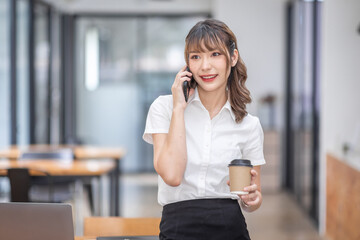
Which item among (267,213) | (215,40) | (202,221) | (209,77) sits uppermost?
(215,40)

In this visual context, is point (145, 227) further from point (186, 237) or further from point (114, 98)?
point (114, 98)

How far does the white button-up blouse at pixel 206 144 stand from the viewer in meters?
1.54

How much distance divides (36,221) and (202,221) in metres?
0.48

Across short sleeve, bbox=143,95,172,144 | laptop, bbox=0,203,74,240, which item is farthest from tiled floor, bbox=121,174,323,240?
laptop, bbox=0,203,74,240

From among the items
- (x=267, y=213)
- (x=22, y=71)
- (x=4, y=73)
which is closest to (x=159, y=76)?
(x=22, y=71)

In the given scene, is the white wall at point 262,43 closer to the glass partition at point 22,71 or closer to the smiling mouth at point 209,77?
the glass partition at point 22,71

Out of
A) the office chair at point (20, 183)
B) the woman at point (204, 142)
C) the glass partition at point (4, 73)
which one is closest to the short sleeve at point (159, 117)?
the woman at point (204, 142)

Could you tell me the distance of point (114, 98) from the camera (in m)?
8.27

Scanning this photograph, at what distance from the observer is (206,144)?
5.09ft

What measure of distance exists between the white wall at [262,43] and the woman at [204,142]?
5.58 meters

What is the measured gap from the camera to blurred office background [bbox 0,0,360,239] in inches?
174

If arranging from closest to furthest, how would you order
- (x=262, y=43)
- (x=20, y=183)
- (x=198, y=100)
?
(x=198, y=100) < (x=20, y=183) < (x=262, y=43)

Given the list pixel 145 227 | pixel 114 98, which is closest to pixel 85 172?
pixel 145 227

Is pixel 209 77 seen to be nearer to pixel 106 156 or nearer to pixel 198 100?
pixel 198 100
